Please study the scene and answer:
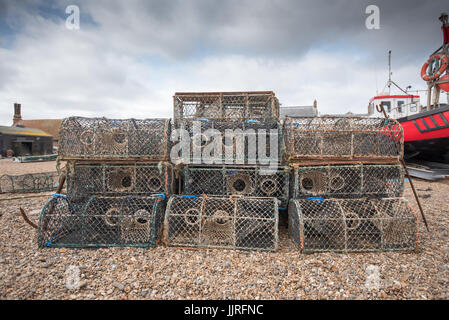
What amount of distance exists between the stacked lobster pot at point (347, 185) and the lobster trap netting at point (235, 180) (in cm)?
23

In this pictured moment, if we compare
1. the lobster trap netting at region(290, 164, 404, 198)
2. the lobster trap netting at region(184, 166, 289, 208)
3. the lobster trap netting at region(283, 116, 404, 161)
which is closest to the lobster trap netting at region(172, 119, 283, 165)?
the lobster trap netting at region(184, 166, 289, 208)

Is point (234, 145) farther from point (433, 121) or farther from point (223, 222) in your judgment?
point (433, 121)

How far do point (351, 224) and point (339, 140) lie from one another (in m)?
1.42

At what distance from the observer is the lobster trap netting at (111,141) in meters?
3.83

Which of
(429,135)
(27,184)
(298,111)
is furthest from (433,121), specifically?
(27,184)

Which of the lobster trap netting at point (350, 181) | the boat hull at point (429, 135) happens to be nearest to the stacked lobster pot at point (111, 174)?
the lobster trap netting at point (350, 181)

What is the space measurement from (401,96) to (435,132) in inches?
210

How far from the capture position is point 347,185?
400cm

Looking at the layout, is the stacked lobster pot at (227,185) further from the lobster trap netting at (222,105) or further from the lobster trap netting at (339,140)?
the lobster trap netting at (222,105)

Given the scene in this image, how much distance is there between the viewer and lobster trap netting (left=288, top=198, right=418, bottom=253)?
3275 millimetres

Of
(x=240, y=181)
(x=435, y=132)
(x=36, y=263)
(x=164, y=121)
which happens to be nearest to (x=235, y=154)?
(x=240, y=181)

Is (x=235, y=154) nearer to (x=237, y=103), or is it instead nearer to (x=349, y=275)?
(x=237, y=103)
